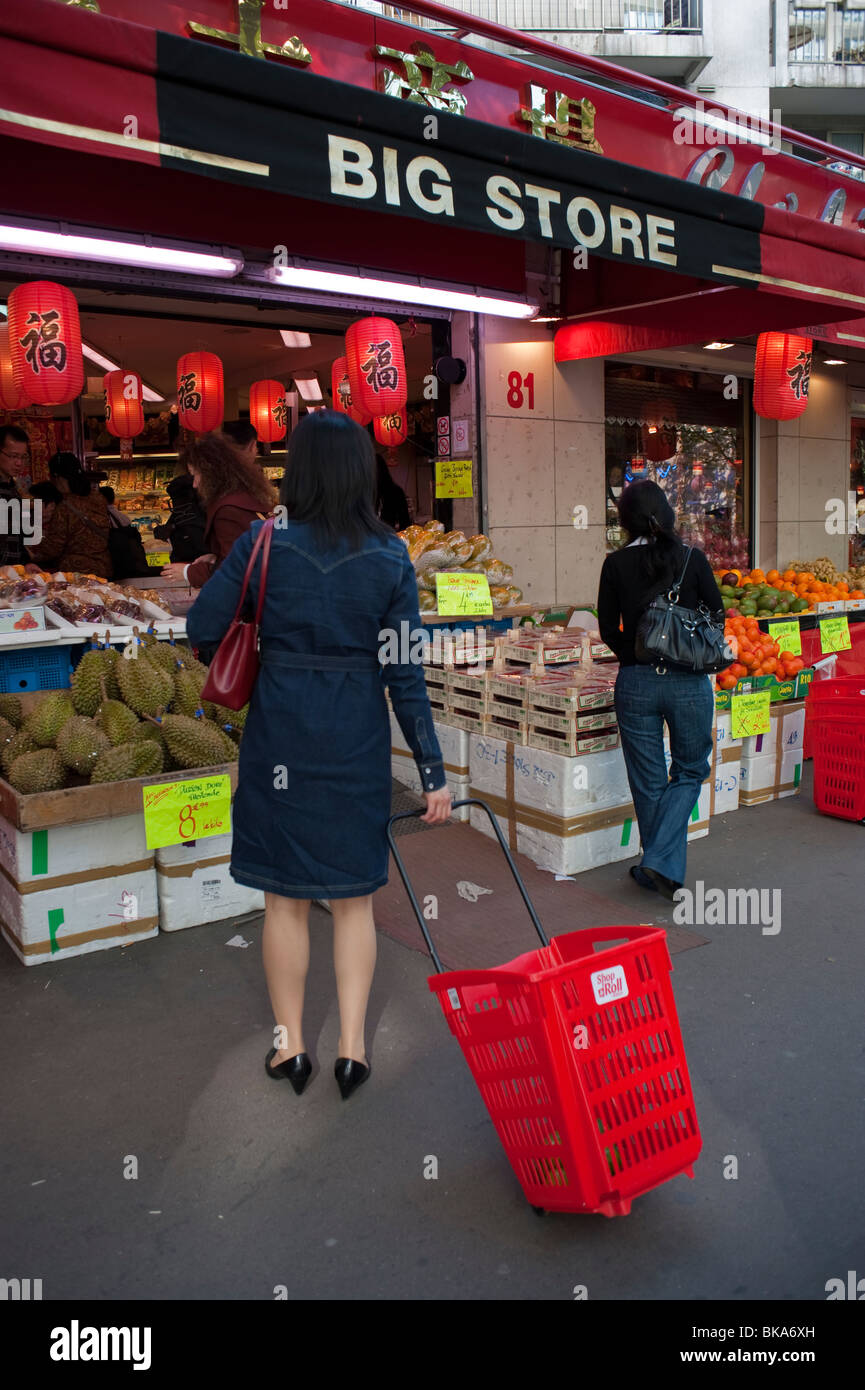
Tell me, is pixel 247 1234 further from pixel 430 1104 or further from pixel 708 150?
pixel 708 150

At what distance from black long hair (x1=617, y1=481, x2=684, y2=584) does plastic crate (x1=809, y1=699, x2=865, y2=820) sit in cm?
177

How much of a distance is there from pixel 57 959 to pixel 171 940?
0.45 meters

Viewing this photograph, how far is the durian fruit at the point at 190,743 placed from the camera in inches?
167

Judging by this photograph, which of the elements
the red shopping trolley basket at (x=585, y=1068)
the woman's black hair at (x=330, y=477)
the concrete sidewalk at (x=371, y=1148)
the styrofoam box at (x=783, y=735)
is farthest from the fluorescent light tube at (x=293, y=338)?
the red shopping trolley basket at (x=585, y=1068)

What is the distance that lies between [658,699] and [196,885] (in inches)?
87.8

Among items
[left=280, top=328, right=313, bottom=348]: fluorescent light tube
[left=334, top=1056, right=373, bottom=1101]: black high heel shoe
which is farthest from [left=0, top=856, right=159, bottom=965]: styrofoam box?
[left=280, top=328, right=313, bottom=348]: fluorescent light tube

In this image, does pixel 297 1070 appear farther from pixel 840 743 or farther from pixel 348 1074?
pixel 840 743

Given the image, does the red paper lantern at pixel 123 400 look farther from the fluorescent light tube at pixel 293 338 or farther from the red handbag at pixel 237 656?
the red handbag at pixel 237 656

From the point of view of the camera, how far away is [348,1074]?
10.0 feet

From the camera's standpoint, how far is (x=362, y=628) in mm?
2850

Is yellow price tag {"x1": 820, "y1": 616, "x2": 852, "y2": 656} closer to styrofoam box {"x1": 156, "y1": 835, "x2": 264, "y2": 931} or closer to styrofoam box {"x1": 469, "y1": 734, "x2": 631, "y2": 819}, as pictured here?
styrofoam box {"x1": 469, "y1": 734, "x2": 631, "y2": 819}

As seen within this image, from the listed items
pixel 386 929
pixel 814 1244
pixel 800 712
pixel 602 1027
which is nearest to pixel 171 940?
pixel 386 929

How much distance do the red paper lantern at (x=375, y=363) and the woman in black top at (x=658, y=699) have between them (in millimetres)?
3318

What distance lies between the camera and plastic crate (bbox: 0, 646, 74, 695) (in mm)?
5355
